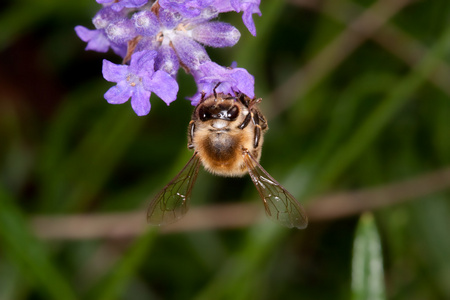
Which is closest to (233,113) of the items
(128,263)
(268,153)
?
(128,263)

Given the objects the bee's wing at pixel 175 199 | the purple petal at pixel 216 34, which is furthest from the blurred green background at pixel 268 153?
the purple petal at pixel 216 34

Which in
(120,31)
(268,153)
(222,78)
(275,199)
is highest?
(120,31)

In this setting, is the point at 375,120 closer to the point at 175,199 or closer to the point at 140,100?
the point at 175,199

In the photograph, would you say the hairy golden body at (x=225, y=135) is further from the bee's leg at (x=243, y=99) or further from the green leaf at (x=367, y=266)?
the green leaf at (x=367, y=266)

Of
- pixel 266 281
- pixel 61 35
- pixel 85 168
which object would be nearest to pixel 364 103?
pixel 266 281

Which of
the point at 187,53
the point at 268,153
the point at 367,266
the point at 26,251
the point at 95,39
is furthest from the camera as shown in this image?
the point at 268,153

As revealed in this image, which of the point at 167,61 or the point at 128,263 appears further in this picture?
the point at 128,263
